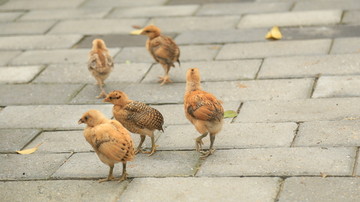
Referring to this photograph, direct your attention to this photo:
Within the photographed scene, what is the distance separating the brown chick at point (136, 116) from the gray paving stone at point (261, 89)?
1634mm

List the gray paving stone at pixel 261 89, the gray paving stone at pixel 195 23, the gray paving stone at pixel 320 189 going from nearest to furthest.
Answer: the gray paving stone at pixel 320 189 < the gray paving stone at pixel 261 89 < the gray paving stone at pixel 195 23

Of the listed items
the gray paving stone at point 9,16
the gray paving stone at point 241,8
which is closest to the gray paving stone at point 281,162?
the gray paving stone at point 241,8

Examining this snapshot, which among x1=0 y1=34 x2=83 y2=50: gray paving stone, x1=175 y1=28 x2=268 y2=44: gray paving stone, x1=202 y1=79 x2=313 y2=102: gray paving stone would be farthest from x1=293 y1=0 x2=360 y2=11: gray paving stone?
x1=0 y1=34 x2=83 y2=50: gray paving stone

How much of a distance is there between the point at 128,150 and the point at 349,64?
402cm

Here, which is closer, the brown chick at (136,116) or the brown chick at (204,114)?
the brown chick at (204,114)

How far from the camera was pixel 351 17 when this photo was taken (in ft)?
36.1

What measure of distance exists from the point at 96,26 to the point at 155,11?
1.22m

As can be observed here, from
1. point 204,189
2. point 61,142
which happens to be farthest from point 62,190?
point 204,189

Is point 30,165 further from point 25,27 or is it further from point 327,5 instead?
point 327,5

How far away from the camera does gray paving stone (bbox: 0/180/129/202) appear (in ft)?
21.0

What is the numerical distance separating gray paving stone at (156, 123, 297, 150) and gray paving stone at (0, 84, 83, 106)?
6.59 ft

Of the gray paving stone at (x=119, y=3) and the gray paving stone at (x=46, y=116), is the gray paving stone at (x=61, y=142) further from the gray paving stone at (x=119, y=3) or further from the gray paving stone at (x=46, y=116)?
the gray paving stone at (x=119, y=3)

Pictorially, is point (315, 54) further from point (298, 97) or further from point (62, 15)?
point (62, 15)

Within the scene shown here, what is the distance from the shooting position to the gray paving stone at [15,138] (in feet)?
25.2
